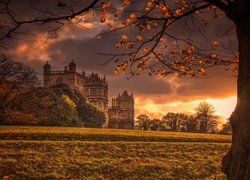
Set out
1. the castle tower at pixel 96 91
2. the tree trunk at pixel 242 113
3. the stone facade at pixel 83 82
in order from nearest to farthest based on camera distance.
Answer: the tree trunk at pixel 242 113
the stone facade at pixel 83 82
the castle tower at pixel 96 91

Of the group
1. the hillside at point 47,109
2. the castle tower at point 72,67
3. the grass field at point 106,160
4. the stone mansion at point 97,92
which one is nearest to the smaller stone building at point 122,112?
the stone mansion at point 97,92

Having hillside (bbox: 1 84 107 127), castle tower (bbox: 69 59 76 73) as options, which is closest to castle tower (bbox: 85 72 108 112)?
castle tower (bbox: 69 59 76 73)

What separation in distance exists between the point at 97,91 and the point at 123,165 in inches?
3798

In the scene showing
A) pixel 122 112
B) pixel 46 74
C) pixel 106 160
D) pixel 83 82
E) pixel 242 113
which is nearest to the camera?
pixel 242 113

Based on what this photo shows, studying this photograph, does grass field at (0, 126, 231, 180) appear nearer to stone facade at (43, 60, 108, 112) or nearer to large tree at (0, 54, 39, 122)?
large tree at (0, 54, 39, 122)

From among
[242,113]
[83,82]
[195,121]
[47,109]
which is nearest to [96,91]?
[83,82]

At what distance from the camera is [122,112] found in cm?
11819

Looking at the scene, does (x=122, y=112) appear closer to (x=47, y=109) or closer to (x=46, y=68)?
(x=46, y=68)

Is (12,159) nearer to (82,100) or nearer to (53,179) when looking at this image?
(53,179)

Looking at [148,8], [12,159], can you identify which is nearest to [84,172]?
[12,159]

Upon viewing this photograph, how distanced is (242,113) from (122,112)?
113164 mm

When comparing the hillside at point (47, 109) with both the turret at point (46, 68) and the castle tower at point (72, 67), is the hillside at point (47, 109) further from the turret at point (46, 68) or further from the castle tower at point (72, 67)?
the turret at point (46, 68)

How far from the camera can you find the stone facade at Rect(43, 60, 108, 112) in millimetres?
103562

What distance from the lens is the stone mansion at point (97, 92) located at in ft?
342
